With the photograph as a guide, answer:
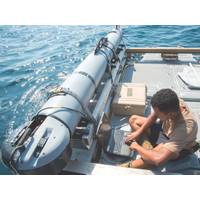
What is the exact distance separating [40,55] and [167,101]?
680 centimetres

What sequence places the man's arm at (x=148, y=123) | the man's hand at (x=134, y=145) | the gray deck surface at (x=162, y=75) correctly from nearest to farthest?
→ the man's hand at (x=134, y=145), the man's arm at (x=148, y=123), the gray deck surface at (x=162, y=75)

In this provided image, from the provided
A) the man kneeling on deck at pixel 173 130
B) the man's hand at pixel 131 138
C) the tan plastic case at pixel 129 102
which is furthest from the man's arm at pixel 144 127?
the tan plastic case at pixel 129 102

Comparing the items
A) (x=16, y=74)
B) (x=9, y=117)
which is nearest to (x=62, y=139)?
(x=9, y=117)

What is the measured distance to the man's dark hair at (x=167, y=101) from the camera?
2584 mm

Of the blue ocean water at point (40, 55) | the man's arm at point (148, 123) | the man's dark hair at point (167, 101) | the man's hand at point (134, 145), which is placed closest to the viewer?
the man's dark hair at point (167, 101)

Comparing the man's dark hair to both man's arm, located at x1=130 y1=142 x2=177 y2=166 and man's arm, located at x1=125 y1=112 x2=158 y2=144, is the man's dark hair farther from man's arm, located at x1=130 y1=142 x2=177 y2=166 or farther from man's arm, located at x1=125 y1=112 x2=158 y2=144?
man's arm, located at x1=125 y1=112 x2=158 y2=144

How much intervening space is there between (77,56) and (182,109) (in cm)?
609

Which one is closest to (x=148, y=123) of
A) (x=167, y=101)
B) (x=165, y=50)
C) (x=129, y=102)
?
(x=167, y=101)

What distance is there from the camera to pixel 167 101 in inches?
102

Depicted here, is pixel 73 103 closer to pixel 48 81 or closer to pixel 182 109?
pixel 182 109

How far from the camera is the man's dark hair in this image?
258 centimetres

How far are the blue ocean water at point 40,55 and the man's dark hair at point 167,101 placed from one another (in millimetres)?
2550

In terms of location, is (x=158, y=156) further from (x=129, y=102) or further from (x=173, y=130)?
(x=129, y=102)

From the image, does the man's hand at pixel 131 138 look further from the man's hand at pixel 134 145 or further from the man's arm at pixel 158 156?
the man's arm at pixel 158 156
